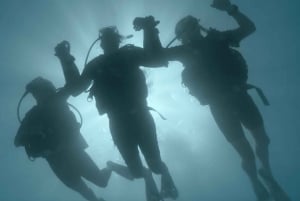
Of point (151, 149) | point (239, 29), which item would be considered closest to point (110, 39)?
point (151, 149)

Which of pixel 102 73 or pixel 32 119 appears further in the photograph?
pixel 32 119

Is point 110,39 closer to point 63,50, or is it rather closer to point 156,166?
point 63,50

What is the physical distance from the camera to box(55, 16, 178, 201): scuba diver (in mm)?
8656

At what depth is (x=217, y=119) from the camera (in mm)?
10242

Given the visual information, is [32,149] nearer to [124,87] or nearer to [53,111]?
[53,111]

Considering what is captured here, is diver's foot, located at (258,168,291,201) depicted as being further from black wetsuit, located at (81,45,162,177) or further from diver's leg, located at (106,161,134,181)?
diver's leg, located at (106,161,134,181)

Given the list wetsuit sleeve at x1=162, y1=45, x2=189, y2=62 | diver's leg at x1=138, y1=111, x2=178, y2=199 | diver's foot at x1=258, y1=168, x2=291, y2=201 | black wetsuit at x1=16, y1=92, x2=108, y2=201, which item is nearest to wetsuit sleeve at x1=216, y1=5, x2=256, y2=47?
wetsuit sleeve at x1=162, y1=45, x2=189, y2=62

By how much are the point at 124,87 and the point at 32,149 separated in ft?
12.1

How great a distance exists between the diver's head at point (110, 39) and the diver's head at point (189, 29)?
86.7 inches

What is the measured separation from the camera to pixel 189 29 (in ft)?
35.7

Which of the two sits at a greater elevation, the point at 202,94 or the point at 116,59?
the point at 116,59

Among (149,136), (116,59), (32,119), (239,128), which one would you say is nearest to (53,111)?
(32,119)

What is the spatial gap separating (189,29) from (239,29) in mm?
1537

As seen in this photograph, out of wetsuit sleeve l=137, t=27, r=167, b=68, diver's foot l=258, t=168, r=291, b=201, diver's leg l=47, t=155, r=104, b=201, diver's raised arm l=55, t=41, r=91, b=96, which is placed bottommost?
diver's foot l=258, t=168, r=291, b=201
